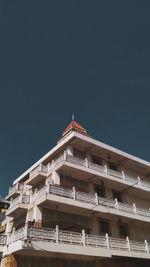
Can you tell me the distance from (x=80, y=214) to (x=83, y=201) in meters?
1.25

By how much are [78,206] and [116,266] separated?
17.3ft

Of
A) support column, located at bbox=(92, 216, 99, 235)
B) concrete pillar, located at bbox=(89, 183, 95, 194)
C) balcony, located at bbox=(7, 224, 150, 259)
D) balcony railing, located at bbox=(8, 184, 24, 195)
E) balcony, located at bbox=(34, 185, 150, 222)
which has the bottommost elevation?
balcony, located at bbox=(7, 224, 150, 259)

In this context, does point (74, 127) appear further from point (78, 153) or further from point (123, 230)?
point (123, 230)

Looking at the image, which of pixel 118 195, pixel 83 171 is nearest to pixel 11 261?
pixel 83 171

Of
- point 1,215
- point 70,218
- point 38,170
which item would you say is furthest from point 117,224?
point 1,215

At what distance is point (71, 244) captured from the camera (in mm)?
12781

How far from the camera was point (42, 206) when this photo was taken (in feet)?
50.4

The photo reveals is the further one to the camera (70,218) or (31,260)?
(70,218)

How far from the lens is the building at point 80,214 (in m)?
12.6

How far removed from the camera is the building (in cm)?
1265

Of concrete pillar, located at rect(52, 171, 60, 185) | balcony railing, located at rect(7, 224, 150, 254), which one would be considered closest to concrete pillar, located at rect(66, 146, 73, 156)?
concrete pillar, located at rect(52, 171, 60, 185)

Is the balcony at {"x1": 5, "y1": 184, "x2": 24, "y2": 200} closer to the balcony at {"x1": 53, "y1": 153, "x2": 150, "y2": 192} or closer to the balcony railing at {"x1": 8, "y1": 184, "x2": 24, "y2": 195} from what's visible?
the balcony railing at {"x1": 8, "y1": 184, "x2": 24, "y2": 195}

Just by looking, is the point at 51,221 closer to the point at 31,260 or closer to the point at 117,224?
the point at 31,260

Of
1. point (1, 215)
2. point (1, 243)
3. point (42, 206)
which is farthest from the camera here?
point (1, 215)
